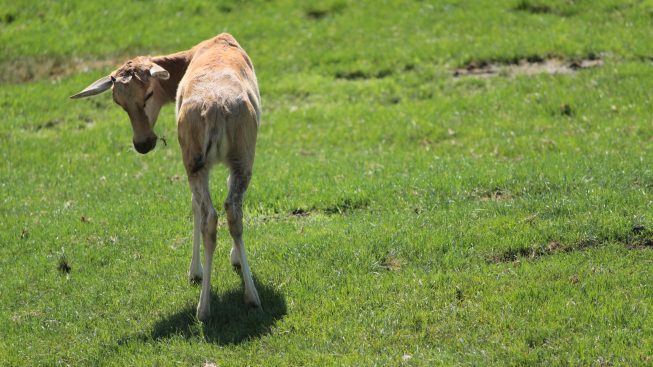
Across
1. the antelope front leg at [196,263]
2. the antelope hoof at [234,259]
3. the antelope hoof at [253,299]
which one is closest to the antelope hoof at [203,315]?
the antelope hoof at [253,299]

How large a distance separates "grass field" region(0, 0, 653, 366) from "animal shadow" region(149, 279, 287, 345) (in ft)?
0.09

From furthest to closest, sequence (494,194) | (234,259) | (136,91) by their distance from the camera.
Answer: (494,194), (234,259), (136,91)

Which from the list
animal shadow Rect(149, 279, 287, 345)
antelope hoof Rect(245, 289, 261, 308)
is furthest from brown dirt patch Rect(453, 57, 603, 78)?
antelope hoof Rect(245, 289, 261, 308)

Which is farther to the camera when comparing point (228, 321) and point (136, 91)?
point (136, 91)

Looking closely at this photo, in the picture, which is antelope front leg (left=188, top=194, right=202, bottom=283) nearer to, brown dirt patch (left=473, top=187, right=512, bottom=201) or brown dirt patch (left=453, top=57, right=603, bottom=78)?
brown dirt patch (left=473, top=187, right=512, bottom=201)

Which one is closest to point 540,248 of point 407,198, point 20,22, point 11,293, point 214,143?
point 407,198

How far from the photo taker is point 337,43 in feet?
68.5

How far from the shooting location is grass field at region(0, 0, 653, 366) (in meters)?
8.12

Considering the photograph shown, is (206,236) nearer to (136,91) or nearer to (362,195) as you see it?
(136,91)

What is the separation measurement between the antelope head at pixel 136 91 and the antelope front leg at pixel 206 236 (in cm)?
116

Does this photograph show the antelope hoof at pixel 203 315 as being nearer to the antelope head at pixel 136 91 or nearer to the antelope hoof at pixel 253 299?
the antelope hoof at pixel 253 299

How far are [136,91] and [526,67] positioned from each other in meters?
11.0

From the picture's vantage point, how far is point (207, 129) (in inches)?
339

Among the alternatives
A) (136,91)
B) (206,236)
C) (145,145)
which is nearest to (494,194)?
(206,236)
